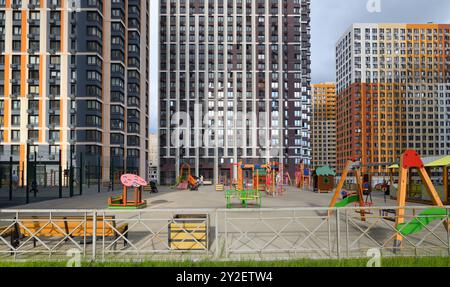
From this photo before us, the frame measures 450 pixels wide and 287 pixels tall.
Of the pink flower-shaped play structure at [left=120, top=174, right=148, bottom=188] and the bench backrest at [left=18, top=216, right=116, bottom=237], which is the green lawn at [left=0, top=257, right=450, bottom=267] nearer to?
the bench backrest at [left=18, top=216, right=116, bottom=237]

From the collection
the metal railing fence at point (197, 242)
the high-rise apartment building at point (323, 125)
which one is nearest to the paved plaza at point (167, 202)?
the metal railing fence at point (197, 242)

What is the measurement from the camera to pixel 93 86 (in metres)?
58.2

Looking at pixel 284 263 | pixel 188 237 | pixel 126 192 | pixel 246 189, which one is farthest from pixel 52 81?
pixel 284 263

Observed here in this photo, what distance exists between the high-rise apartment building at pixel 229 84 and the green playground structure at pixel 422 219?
66143 mm

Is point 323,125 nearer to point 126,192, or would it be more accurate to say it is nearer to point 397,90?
point 397,90

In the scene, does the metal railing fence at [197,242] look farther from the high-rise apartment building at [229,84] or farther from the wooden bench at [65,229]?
the high-rise apartment building at [229,84]

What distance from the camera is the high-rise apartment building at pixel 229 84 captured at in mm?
76375

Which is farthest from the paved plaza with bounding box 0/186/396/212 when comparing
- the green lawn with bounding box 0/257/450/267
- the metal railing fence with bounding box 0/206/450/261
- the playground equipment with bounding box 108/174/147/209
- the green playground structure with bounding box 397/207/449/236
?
the green lawn with bounding box 0/257/450/267

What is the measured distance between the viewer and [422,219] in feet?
29.6

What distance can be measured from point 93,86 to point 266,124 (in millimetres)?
38207

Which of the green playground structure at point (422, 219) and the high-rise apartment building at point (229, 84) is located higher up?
the high-rise apartment building at point (229, 84)

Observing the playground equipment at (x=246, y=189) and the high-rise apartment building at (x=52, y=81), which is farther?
the high-rise apartment building at (x=52, y=81)

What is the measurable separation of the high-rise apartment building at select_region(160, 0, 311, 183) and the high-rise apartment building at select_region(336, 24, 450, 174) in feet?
160
